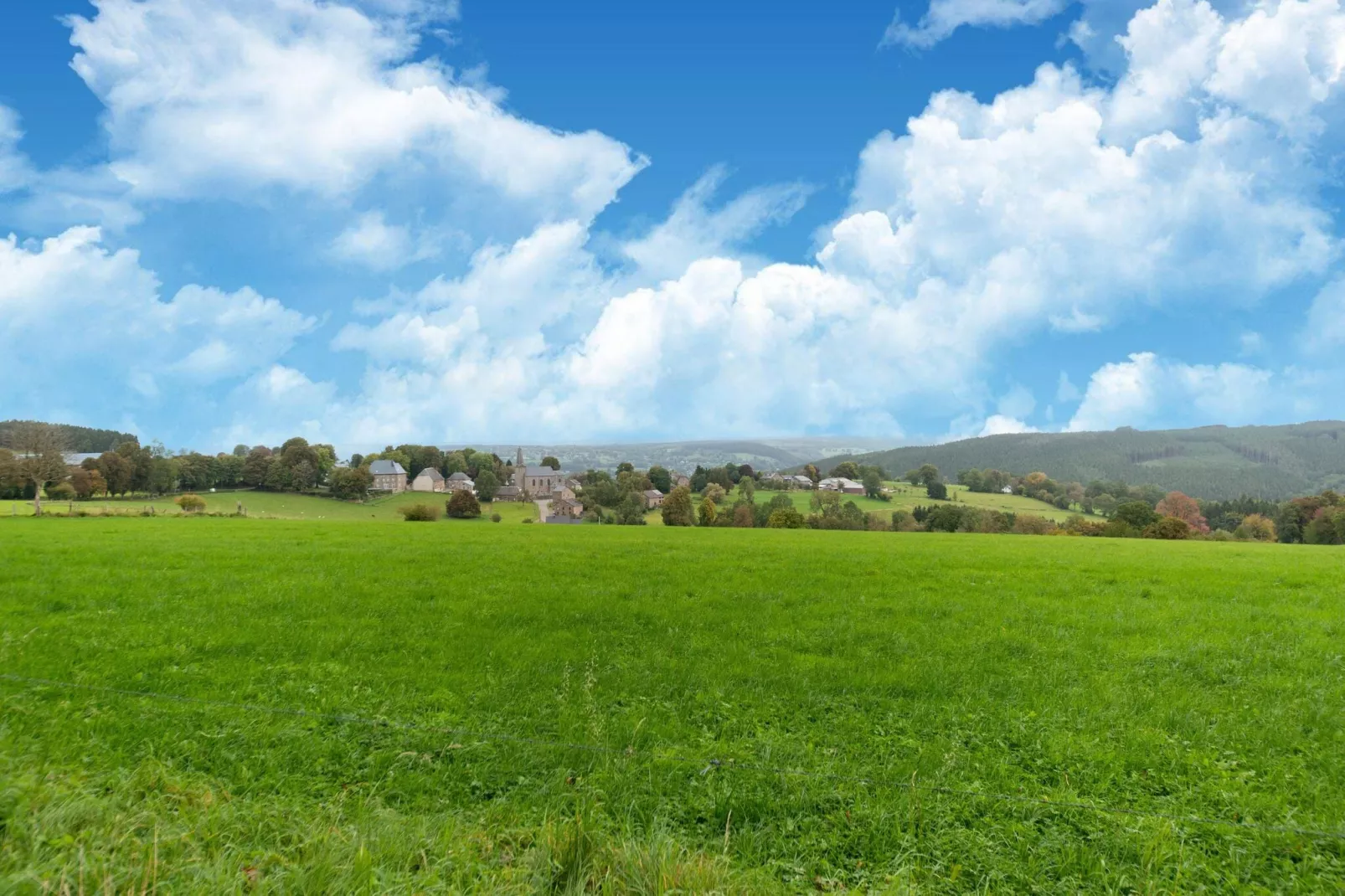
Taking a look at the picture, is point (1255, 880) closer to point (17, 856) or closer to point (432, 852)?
point (432, 852)

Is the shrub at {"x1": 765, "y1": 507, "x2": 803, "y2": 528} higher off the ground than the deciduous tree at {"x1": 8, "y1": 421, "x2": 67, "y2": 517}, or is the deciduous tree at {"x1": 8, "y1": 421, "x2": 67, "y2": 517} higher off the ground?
the deciduous tree at {"x1": 8, "y1": 421, "x2": 67, "y2": 517}

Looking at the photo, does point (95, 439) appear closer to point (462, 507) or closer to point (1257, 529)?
point (462, 507)

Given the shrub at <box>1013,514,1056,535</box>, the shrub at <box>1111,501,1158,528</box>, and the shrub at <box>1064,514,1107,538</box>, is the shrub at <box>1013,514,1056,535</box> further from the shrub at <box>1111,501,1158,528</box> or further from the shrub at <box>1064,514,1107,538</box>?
the shrub at <box>1111,501,1158,528</box>

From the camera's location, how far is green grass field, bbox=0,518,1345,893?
4.28 m

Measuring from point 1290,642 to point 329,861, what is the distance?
1458 cm

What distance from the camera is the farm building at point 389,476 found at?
417 feet

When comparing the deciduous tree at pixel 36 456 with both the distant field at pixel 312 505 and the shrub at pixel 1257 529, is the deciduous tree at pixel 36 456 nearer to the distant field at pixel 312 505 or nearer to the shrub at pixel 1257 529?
the distant field at pixel 312 505

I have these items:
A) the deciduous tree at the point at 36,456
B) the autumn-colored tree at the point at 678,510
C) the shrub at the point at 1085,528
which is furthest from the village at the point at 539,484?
the shrub at the point at 1085,528

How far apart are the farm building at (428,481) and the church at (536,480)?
16.8m

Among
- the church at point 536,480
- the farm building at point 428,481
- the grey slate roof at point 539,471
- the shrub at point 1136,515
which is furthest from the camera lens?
the grey slate roof at point 539,471

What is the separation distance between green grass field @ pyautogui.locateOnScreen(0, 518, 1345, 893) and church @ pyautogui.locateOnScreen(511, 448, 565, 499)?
13024 cm

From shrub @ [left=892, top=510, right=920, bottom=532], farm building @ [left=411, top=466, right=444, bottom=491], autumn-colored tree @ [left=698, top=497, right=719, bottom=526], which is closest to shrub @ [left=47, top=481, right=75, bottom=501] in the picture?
farm building @ [left=411, top=466, right=444, bottom=491]

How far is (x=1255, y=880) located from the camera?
15.5ft

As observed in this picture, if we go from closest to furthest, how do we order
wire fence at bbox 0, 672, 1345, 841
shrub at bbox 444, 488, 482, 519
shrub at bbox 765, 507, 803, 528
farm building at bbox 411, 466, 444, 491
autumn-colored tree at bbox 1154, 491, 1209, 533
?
wire fence at bbox 0, 672, 1345, 841, shrub at bbox 765, 507, 803, 528, autumn-colored tree at bbox 1154, 491, 1209, 533, shrub at bbox 444, 488, 482, 519, farm building at bbox 411, 466, 444, 491
